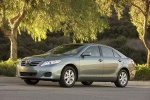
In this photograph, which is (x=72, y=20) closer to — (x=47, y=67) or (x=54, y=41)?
(x=47, y=67)

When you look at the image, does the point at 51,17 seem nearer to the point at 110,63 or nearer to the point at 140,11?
the point at 140,11

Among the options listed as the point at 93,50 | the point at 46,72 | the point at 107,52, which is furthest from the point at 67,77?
the point at 107,52

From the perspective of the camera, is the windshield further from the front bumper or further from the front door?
the front bumper

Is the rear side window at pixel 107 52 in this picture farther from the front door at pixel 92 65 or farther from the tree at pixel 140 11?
→ the tree at pixel 140 11

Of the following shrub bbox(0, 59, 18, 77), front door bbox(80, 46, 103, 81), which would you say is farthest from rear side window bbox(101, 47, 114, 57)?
shrub bbox(0, 59, 18, 77)

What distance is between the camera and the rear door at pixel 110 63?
17.6 m

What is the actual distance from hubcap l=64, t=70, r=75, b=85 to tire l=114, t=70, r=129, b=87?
2536 millimetres

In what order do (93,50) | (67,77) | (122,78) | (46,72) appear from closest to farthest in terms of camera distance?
1. (46,72)
2. (67,77)
3. (93,50)
4. (122,78)

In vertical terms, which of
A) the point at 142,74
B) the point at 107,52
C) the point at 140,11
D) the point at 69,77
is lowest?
the point at 142,74

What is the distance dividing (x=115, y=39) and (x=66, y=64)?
1577 inches

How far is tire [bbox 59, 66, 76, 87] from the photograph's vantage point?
1595 cm

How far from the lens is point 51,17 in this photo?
2473 cm

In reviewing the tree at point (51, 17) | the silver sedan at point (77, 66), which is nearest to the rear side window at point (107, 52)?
the silver sedan at point (77, 66)

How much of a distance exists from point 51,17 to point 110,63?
25.7 feet
